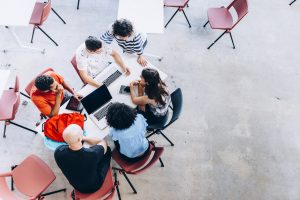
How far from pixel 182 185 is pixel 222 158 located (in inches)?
24.9

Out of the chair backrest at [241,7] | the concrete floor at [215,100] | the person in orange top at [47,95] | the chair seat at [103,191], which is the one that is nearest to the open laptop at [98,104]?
the person in orange top at [47,95]

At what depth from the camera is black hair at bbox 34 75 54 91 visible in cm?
310

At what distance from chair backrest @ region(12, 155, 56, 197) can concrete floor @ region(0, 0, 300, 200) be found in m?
0.49

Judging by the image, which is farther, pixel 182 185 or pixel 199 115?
pixel 199 115

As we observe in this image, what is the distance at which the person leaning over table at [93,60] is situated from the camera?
3414 mm

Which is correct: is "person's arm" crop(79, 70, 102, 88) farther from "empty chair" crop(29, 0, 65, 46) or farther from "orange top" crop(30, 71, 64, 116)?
"empty chair" crop(29, 0, 65, 46)

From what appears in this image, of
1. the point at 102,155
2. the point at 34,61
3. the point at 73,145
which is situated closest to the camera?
the point at 73,145

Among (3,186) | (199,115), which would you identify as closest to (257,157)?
(199,115)

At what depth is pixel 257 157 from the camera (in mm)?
3904

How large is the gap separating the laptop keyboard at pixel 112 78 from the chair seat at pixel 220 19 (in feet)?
5.85

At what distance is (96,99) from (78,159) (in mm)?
722

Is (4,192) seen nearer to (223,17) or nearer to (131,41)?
(131,41)

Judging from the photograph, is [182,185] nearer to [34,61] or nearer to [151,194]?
[151,194]

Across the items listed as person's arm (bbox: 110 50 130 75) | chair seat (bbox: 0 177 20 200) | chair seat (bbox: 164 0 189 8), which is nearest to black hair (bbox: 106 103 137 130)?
person's arm (bbox: 110 50 130 75)
